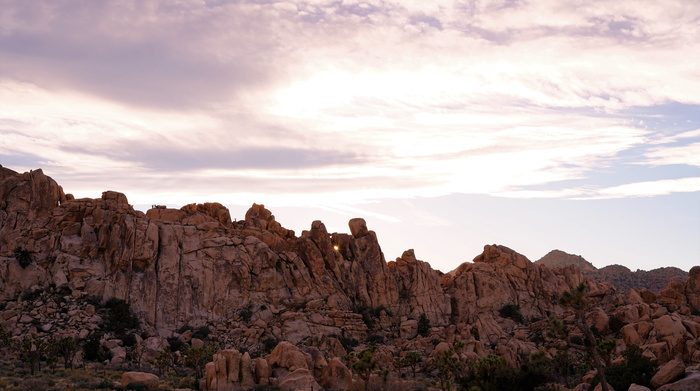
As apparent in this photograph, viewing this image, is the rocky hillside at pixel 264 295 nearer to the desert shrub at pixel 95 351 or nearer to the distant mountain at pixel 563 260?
the desert shrub at pixel 95 351

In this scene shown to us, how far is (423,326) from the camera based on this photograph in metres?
105

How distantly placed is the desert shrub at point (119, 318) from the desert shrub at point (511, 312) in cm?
6558

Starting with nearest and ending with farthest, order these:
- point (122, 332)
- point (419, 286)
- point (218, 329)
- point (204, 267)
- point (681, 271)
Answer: point (122, 332) < point (218, 329) < point (204, 267) < point (419, 286) < point (681, 271)

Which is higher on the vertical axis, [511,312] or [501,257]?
[501,257]

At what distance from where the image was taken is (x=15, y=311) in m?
81.2

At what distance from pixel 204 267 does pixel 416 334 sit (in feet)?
125

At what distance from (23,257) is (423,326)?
2559 inches

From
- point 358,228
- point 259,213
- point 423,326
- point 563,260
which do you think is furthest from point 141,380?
point 563,260

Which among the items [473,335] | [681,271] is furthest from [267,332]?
[681,271]

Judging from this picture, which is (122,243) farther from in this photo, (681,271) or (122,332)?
(681,271)

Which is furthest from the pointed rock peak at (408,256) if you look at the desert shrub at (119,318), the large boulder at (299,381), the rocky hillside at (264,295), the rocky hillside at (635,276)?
the large boulder at (299,381)

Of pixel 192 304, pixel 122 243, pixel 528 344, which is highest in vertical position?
pixel 122 243

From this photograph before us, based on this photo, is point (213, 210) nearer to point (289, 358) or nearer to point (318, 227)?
point (318, 227)

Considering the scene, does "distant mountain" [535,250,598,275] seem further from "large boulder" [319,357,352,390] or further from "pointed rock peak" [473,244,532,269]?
"large boulder" [319,357,352,390]
